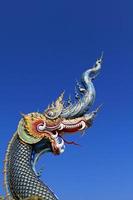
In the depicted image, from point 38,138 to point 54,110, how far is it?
1.39 m

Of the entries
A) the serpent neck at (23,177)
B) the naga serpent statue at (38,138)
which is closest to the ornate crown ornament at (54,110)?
the naga serpent statue at (38,138)

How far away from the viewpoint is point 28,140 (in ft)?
62.6

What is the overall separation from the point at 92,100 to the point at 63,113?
4.53ft

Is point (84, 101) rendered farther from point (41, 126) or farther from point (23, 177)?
point (23, 177)

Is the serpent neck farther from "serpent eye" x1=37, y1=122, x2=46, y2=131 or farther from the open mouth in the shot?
the open mouth

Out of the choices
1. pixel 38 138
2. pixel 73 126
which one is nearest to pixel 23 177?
pixel 38 138

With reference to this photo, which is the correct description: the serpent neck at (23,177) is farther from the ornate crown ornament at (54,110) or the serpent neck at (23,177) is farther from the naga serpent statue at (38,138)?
the ornate crown ornament at (54,110)

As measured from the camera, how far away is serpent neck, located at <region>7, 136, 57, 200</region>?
703 inches

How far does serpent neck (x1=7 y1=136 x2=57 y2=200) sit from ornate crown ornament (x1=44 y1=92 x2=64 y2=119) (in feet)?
5.17

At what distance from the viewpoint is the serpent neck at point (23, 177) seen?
17.8m

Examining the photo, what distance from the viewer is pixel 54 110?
1978cm

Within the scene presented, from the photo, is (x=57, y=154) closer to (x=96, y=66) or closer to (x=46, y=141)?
(x=46, y=141)

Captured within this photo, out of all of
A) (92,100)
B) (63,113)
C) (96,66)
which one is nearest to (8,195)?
(63,113)

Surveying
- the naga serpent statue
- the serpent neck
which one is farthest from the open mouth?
the serpent neck
